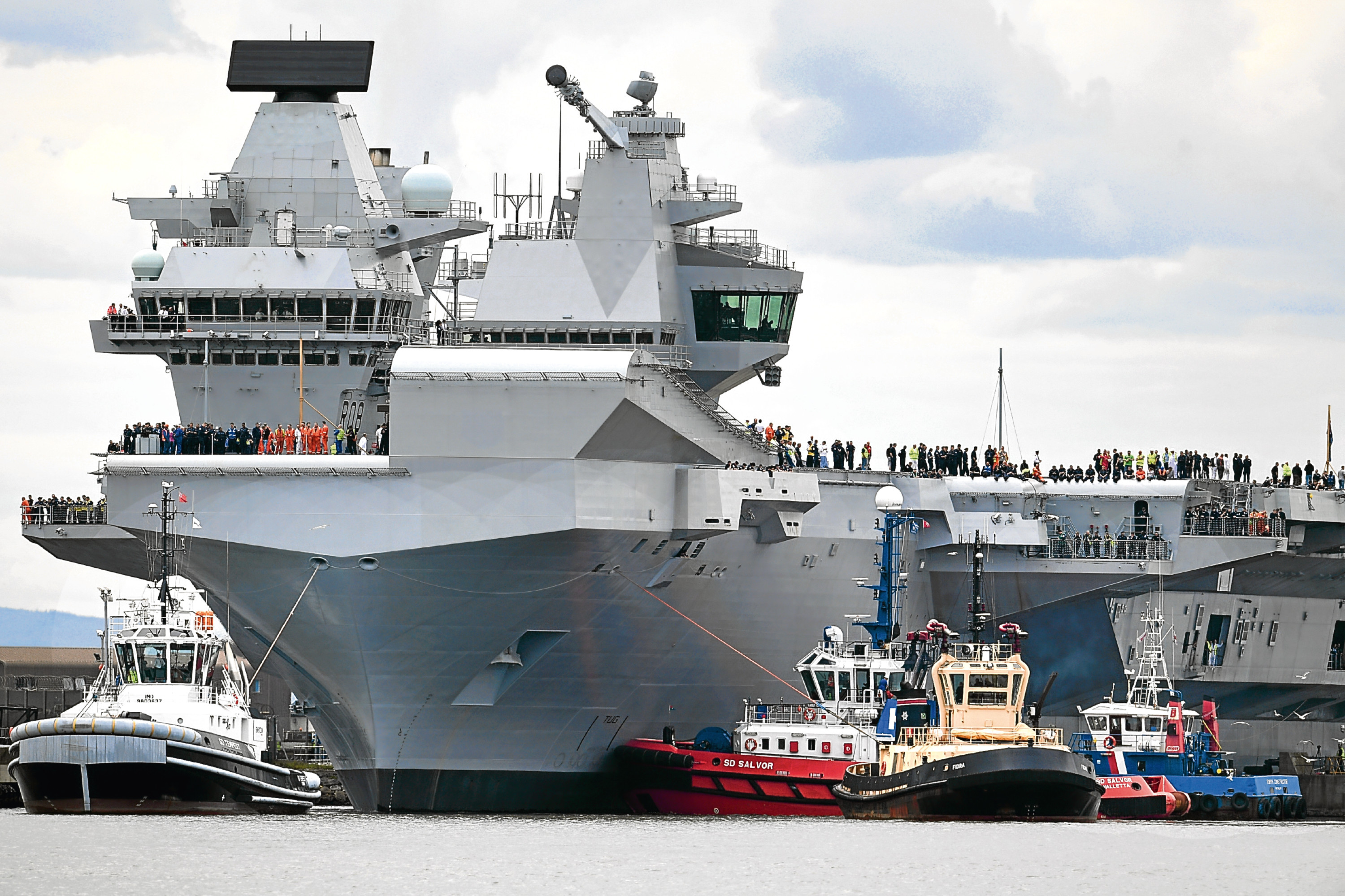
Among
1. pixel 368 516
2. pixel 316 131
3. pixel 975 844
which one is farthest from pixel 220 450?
pixel 975 844

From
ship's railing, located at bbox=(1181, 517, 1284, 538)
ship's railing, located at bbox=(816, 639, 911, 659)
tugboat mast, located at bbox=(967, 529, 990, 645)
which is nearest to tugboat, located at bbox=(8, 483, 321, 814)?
ship's railing, located at bbox=(816, 639, 911, 659)

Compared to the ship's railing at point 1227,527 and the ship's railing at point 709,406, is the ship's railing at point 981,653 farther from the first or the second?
the ship's railing at point 1227,527

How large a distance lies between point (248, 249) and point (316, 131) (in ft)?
11.7

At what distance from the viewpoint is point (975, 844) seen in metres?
42.2

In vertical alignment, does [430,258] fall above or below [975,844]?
above

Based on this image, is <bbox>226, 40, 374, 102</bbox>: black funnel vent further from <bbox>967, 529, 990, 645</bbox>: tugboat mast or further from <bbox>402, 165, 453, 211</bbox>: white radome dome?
<bbox>967, 529, 990, 645</bbox>: tugboat mast

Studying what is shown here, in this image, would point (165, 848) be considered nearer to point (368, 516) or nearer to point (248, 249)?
point (368, 516)

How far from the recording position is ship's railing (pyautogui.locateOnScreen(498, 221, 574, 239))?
54438 mm

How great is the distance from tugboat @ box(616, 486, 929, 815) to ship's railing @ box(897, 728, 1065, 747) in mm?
1147

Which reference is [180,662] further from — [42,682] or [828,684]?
[42,682]

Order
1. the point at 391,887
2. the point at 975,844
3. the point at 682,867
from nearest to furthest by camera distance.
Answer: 1. the point at 391,887
2. the point at 682,867
3. the point at 975,844

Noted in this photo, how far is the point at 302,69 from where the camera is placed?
181 ft

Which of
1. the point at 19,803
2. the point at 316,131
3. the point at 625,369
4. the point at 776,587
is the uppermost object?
the point at 316,131

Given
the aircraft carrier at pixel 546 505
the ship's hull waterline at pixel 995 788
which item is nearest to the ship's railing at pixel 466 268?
the aircraft carrier at pixel 546 505
